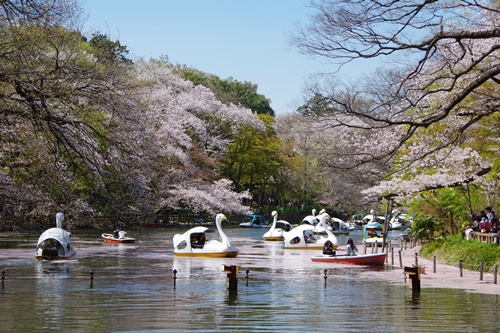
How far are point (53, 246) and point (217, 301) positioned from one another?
46.9ft

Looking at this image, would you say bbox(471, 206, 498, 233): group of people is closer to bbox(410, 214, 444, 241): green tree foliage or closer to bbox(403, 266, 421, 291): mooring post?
bbox(410, 214, 444, 241): green tree foliage

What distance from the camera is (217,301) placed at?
62.1 ft

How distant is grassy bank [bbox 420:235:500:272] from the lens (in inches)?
976

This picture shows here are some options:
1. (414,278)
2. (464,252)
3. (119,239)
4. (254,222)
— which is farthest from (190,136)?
(414,278)

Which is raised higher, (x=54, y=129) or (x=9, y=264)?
(x=54, y=129)

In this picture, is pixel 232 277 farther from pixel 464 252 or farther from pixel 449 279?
pixel 464 252

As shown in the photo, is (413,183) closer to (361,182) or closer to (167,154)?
(167,154)

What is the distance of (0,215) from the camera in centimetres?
1452

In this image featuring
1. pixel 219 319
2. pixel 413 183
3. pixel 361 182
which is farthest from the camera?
pixel 361 182

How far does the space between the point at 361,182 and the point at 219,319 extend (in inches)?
1884

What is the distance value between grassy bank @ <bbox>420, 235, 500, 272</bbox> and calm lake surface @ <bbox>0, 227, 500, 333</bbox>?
11.6 feet

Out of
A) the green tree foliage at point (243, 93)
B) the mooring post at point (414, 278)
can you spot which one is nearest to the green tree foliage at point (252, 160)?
the green tree foliage at point (243, 93)

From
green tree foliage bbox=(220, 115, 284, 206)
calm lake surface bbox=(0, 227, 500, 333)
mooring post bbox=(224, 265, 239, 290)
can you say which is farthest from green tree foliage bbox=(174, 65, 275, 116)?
mooring post bbox=(224, 265, 239, 290)

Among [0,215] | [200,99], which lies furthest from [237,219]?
[0,215]
